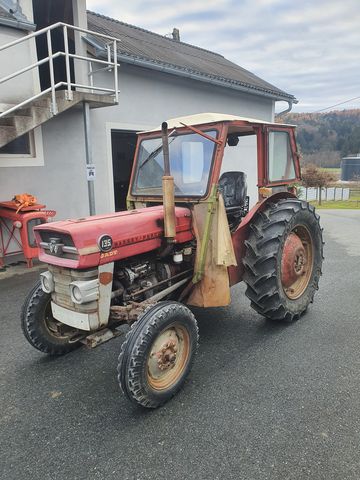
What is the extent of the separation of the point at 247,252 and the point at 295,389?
51.0 inches

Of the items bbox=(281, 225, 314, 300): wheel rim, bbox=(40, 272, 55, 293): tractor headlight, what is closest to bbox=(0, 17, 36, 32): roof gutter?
bbox=(40, 272, 55, 293): tractor headlight

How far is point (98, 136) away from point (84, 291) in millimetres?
5586

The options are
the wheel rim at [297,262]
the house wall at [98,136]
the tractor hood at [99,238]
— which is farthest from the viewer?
the house wall at [98,136]

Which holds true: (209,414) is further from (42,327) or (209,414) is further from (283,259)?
(283,259)

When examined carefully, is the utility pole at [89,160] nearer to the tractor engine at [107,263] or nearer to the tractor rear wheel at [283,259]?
the tractor engine at [107,263]

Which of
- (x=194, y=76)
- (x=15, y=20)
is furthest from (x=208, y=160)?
(x=194, y=76)

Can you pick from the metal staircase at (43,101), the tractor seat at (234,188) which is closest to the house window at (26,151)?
the metal staircase at (43,101)

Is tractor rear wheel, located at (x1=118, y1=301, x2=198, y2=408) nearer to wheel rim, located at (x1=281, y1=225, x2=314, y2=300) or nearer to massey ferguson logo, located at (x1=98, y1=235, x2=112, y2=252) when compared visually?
massey ferguson logo, located at (x1=98, y1=235, x2=112, y2=252)

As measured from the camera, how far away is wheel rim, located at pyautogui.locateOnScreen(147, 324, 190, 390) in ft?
8.58

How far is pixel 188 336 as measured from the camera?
9.26 feet

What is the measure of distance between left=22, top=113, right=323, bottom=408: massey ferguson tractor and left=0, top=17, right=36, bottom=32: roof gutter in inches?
147

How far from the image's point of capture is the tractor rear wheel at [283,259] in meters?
3.52

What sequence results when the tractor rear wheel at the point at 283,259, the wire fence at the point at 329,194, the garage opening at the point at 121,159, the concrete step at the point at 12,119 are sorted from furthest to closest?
the wire fence at the point at 329,194
the garage opening at the point at 121,159
the concrete step at the point at 12,119
the tractor rear wheel at the point at 283,259

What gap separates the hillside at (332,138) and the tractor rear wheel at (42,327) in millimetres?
51157
